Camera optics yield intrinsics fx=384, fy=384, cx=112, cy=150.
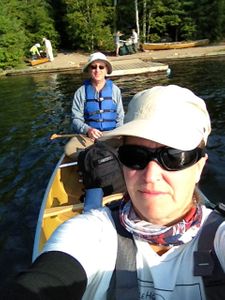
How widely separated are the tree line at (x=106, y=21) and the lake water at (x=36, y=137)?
1021 cm

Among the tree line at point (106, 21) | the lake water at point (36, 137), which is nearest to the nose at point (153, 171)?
the lake water at point (36, 137)

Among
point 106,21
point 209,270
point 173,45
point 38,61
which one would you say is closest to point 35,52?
point 38,61

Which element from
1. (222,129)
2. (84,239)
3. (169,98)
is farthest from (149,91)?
Result: (222,129)

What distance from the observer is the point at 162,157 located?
1685 mm

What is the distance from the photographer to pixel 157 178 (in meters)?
1.71

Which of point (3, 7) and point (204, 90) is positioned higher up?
point (3, 7)

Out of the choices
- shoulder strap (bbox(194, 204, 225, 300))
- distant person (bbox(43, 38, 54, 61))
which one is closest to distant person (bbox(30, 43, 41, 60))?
distant person (bbox(43, 38, 54, 61))

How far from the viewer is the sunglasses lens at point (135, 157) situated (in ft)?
5.63

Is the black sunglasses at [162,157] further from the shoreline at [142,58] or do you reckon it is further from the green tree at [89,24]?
the green tree at [89,24]

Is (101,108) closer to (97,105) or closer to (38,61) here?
(97,105)

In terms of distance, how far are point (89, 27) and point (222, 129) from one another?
23.8 meters

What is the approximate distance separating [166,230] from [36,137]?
348 inches

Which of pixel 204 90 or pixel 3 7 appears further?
pixel 3 7

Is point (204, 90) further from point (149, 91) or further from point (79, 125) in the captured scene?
point (149, 91)
